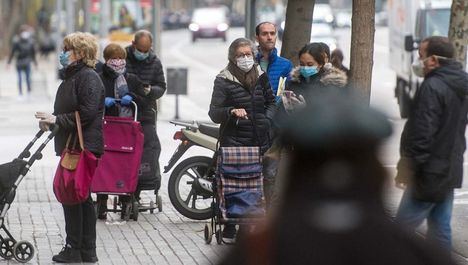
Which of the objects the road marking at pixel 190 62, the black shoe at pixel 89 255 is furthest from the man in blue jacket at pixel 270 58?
the road marking at pixel 190 62

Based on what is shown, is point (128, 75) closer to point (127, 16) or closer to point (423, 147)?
point (423, 147)

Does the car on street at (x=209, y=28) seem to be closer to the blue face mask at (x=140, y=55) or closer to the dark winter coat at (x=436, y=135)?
the blue face mask at (x=140, y=55)

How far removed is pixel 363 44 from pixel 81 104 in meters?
2.68

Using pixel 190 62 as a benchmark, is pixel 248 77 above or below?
above

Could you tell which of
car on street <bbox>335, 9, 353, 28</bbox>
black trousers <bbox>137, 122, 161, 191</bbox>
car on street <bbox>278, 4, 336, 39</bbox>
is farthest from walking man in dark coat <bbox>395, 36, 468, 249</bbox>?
car on street <bbox>335, 9, 353, 28</bbox>

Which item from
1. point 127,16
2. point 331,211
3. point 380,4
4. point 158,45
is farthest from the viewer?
point 380,4

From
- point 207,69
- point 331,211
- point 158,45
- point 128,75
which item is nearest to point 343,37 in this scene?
point 207,69

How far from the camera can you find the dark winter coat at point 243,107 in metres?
9.09

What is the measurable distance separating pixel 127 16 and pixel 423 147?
32.3 meters

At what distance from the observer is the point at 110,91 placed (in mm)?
10406

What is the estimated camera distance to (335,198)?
247 centimetres

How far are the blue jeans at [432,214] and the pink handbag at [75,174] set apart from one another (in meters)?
2.28

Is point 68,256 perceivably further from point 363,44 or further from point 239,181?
point 363,44

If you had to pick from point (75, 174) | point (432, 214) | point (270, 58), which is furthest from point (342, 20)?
point (432, 214)
